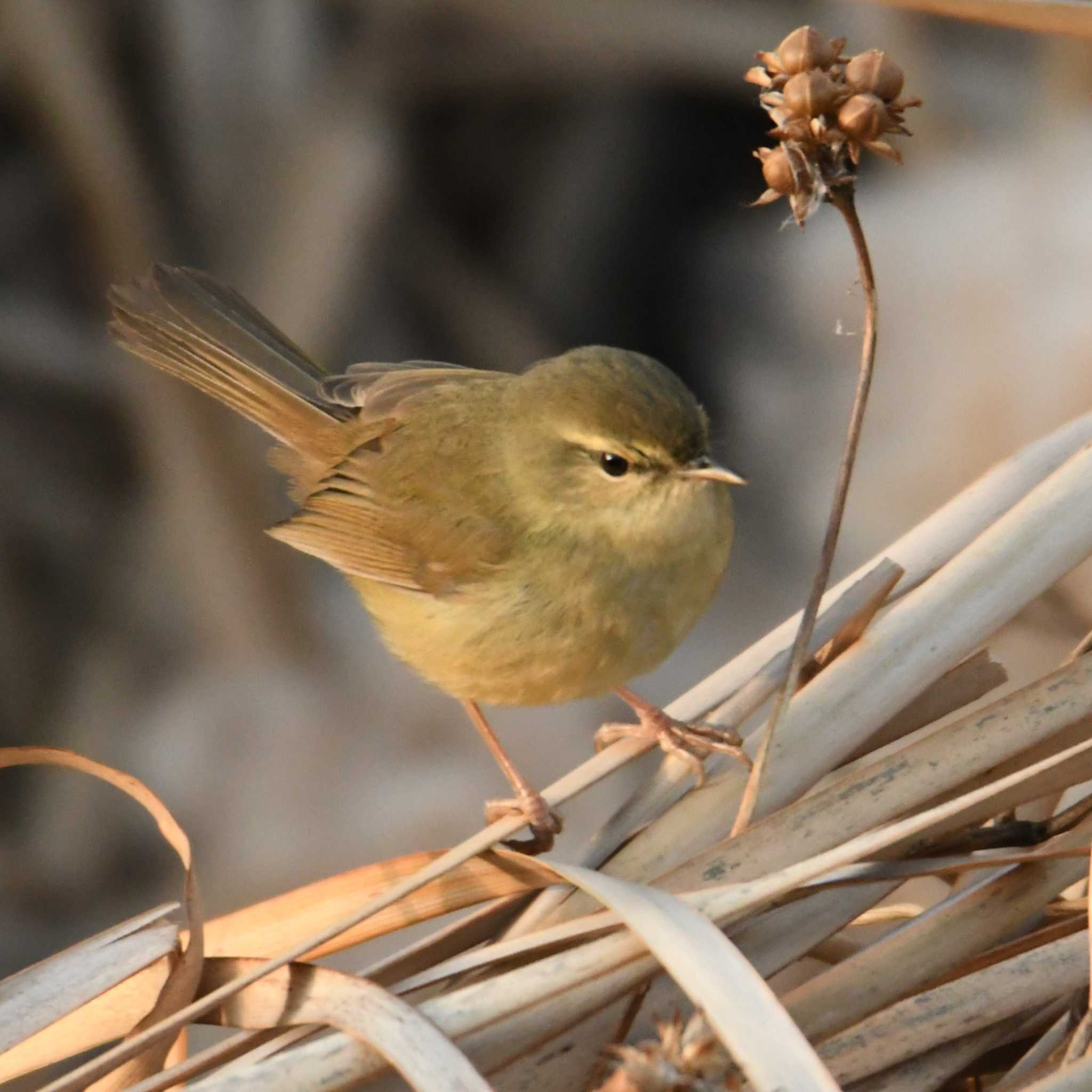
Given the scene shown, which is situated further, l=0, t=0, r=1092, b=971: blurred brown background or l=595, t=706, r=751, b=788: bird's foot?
l=0, t=0, r=1092, b=971: blurred brown background

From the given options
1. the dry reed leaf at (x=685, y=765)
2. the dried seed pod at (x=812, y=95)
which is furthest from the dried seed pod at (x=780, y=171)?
the dry reed leaf at (x=685, y=765)

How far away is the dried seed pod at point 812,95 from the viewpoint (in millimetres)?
1517

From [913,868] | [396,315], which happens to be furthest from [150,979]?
[396,315]

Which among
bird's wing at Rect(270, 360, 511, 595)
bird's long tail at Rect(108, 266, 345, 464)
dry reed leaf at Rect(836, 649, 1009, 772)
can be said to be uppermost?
bird's long tail at Rect(108, 266, 345, 464)

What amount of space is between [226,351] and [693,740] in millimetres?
1397

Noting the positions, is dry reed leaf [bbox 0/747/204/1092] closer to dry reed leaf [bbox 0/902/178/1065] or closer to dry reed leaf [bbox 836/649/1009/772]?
dry reed leaf [bbox 0/902/178/1065]

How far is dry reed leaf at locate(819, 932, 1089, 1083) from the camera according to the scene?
5.15ft

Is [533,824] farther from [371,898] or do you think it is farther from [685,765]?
[371,898]

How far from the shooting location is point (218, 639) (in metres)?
3.73

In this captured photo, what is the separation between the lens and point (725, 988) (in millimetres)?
1351

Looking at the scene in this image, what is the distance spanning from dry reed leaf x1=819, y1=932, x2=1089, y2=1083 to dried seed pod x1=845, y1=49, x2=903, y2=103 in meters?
0.91

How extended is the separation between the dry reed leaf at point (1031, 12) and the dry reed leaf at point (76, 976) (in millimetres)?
1405

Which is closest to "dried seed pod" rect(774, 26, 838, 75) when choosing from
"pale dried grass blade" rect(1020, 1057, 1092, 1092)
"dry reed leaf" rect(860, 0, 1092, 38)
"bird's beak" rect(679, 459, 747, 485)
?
"dry reed leaf" rect(860, 0, 1092, 38)

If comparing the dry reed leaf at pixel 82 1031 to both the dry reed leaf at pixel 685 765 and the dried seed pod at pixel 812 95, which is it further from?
the dried seed pod at pixel 812 95
